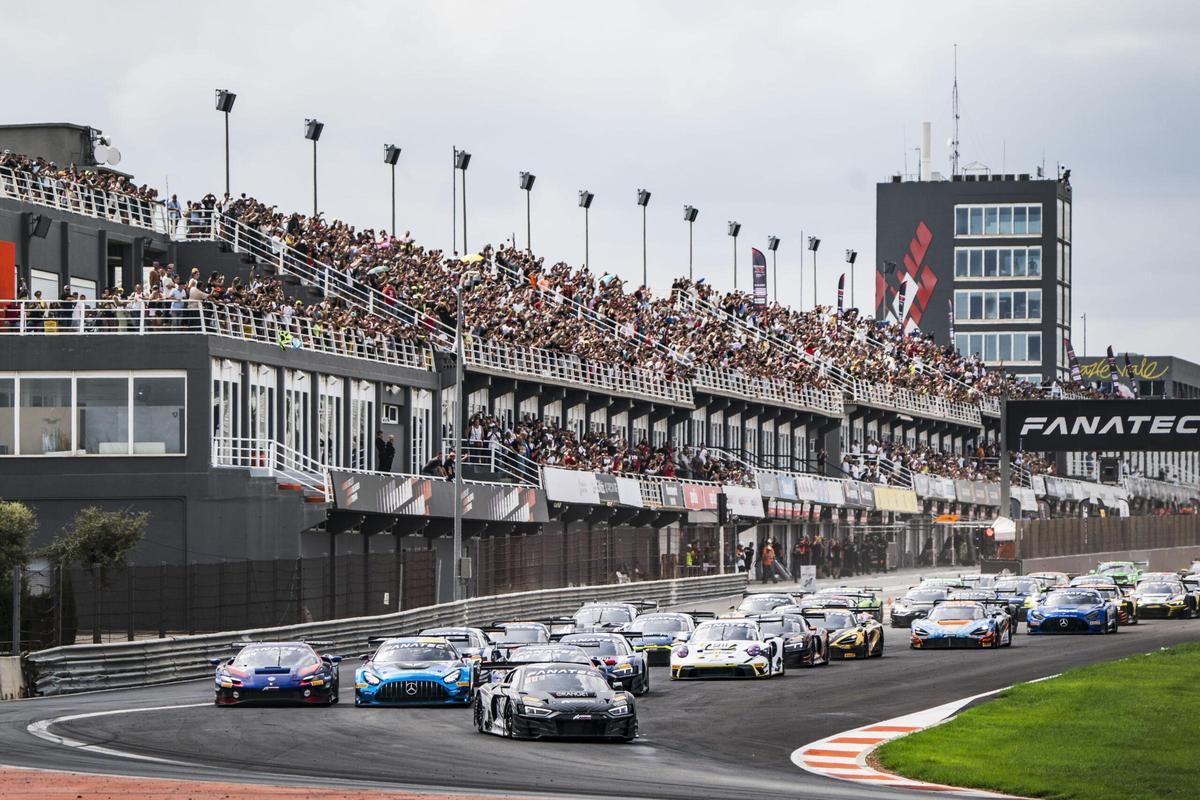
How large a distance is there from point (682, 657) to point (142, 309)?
18500mm

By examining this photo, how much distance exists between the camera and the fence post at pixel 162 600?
4203 cm

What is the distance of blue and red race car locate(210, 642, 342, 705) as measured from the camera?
3516 cm

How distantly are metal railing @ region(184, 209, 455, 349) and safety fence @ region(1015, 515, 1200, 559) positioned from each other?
31.9 metres

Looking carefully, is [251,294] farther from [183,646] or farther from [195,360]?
[183,646]

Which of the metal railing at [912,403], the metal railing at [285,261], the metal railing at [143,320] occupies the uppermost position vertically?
the metal railing at [285,261]

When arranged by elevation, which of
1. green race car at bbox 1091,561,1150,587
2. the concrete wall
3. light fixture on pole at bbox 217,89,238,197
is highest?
light fixture on pole at bbox 217,89,238,197

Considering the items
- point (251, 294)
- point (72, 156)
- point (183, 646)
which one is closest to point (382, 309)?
point (251, 294)

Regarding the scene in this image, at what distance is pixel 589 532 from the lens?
64875 millimetres

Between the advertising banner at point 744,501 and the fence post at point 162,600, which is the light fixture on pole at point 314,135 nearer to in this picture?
the advertising banner at point 744,501

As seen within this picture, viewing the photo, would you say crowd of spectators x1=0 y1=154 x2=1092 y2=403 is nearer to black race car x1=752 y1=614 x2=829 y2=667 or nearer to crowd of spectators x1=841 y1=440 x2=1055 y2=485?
crowd of spectators x1=841 y1=440 x2=1055 y2=485

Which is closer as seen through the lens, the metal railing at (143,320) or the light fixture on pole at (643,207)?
the metal railing at (143,320)

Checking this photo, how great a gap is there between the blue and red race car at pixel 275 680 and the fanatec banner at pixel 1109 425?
2316 inches

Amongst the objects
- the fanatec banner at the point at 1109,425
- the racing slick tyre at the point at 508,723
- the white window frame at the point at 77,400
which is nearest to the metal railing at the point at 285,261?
the white window frame at the point at 77,400

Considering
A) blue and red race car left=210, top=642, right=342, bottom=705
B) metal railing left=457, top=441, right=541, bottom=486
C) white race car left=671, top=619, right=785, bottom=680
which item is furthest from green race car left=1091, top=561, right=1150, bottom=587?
blue and red race car left=210, top=642, right=342, bottom=705
